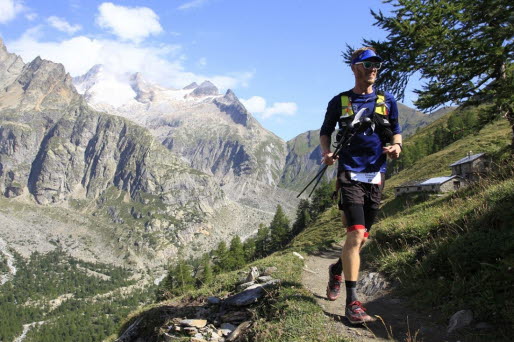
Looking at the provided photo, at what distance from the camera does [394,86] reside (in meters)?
18.2

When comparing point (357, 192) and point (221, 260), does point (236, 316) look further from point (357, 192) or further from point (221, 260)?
point (221, 260)

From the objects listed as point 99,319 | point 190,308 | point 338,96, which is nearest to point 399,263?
point 338,96

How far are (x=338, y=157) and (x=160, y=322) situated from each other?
21.1ft

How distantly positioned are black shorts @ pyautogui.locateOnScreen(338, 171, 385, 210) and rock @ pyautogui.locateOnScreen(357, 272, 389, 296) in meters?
2.92

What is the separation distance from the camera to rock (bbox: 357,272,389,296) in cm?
812

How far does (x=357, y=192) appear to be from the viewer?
5.98 meters

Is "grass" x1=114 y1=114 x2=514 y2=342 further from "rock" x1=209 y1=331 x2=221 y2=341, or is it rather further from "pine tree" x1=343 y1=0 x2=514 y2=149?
"pine tree" x1=343 y1=0 x2=514 y2=149

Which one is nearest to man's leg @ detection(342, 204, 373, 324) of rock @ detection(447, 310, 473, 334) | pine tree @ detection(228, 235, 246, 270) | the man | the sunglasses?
the man

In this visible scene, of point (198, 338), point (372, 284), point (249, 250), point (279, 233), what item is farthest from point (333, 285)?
point (279, 233)

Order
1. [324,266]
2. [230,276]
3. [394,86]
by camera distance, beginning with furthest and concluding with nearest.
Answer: [394,86]
[324,266]
[230,276]

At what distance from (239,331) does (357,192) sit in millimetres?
3453

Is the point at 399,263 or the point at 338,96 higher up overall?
the point at 338,96

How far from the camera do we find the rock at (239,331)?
6.59 meters

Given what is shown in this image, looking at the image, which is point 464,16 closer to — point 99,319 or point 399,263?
point 399,263
